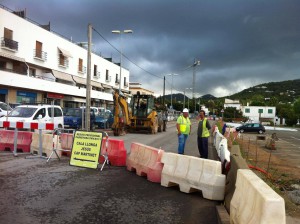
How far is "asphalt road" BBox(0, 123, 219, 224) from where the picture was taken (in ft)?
18.9

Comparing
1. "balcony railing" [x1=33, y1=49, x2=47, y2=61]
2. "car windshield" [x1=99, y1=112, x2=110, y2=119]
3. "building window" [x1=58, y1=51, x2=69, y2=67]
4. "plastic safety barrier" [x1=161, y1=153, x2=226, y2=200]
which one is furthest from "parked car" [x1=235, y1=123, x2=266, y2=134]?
"plastic safety barrier" [x1=161, y1=153, x2=226, y2=200]

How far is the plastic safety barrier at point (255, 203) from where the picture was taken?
12.2ft

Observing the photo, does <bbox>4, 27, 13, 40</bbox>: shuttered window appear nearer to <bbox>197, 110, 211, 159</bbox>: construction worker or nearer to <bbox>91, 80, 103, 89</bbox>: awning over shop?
<bbox>91, 80, 103, 89</bbox>: awning over shop

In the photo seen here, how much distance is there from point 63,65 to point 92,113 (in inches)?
885

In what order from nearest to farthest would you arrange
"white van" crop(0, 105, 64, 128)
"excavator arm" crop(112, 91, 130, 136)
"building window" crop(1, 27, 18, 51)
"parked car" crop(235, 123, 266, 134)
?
"white van" crop(0, 105, 64, 128) → "excavator arm" crop(112, 91, 130, 136) → "building window" crop(1, 27, 18, 51) → "parked car" crop(235, 123, 266, 134)

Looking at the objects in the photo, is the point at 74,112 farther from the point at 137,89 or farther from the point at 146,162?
the point at 137,89

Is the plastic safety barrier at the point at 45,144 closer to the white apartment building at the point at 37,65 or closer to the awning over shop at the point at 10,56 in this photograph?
the white apartment building at the point at 37,65

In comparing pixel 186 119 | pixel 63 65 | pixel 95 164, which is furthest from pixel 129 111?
pixel 63 65

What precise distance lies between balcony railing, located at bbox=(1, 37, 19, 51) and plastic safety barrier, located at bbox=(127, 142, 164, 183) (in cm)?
2949

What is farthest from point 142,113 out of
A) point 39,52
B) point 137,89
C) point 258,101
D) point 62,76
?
point 258,101

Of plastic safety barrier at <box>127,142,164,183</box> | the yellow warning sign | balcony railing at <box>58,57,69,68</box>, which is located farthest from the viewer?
balcony railing at <box>58,57,69,68</box>

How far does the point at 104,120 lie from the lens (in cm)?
3064

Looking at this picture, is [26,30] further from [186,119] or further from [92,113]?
[186,119]

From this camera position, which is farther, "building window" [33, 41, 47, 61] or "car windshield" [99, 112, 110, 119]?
"building window" [33, 41, 47, 61]
